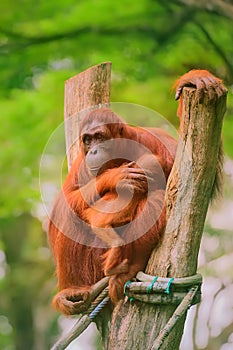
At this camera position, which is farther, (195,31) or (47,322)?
(47,322)

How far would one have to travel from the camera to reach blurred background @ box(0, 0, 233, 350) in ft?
11.3

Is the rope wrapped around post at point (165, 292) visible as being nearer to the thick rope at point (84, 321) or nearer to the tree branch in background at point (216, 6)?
the thick rope at point (84, 321)

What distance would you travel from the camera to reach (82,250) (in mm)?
1723

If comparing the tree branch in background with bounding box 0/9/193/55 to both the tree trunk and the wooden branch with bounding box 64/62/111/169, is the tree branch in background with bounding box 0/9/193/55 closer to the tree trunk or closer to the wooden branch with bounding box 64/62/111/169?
the wooden branch with bounding box 64/62/111/169

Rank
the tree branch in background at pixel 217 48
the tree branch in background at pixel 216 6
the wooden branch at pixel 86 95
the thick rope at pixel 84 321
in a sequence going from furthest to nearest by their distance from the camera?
the tree branch in background at pixel 216 6 < the tree branch in background at pixel 217 48 < the wooden branch at pixel 86 95 < the thick rope at pixel 84 321

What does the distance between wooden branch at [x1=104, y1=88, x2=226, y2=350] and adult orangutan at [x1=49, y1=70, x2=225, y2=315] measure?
2.0 inches

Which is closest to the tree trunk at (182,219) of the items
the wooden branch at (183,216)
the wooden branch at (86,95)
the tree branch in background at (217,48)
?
the wooden branch at (183,216)

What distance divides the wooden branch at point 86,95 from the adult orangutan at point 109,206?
246mm

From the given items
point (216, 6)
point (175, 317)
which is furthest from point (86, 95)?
point (216, 6)

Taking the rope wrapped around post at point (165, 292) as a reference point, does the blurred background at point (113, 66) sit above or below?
above

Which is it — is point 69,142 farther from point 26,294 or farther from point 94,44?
point 26,294

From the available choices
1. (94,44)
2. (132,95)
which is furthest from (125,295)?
(94,44)

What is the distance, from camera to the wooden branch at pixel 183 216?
132 centimetres

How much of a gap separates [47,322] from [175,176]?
322 centimetres
